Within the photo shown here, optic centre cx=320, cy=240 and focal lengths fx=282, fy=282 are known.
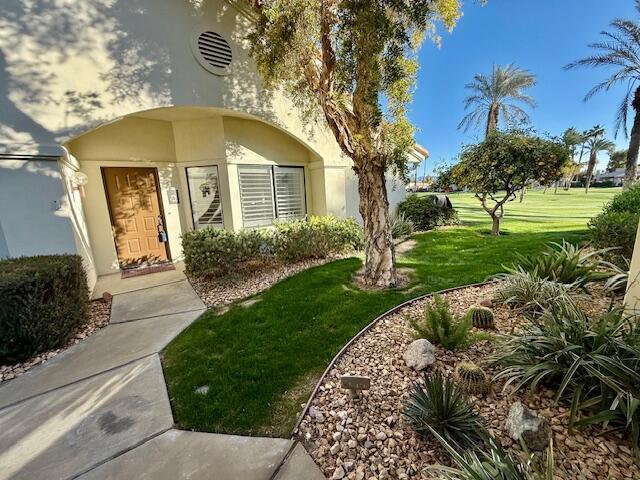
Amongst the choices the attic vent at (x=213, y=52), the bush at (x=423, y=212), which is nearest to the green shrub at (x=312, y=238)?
the attic vent at (x=213, y=52)

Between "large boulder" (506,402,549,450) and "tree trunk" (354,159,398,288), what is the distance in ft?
10.6

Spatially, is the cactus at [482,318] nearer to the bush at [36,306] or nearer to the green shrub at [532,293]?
the green shrub at [532,293]

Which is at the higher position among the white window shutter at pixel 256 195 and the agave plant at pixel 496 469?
the white window shutter at pixel 256 195

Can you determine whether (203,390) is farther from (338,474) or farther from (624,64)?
(624,64)

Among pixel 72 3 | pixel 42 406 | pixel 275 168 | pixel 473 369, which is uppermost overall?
pixel 72 3

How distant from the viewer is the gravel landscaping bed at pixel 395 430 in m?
1.86

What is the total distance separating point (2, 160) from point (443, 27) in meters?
7.47

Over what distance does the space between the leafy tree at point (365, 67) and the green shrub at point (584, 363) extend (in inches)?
109

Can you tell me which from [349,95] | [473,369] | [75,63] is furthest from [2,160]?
[473,369]

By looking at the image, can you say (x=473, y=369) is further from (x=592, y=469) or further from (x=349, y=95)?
(x=349, y=95)

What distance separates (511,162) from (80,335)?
1122cm

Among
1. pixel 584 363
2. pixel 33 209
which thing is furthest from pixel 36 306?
pixel 584 363

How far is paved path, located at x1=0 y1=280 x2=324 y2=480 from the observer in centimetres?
207

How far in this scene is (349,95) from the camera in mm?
4750
